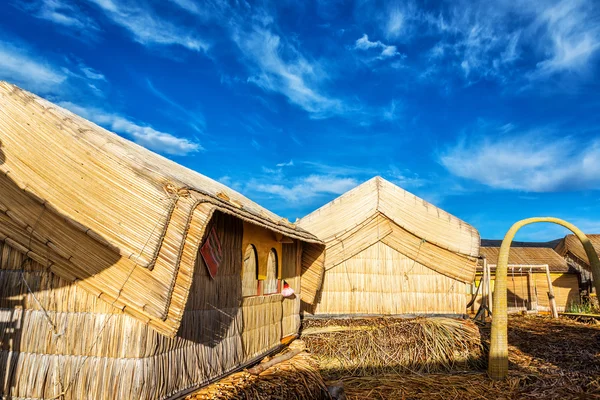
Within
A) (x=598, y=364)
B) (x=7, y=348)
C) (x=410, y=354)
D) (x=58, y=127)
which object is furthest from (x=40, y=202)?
(x=598, y=364)

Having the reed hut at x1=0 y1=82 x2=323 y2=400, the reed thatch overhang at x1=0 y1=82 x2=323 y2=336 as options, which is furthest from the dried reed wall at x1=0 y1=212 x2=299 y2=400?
the reed thatch overhang at x1=0 y1=82 x2=323 y2=336

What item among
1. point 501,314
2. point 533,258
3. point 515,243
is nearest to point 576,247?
point 533,258

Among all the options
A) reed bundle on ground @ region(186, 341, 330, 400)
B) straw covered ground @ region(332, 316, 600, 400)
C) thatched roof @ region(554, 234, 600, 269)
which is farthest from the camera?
thatched roof @ region(554, 234, 600, 269)

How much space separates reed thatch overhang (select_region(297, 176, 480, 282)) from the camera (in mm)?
10094

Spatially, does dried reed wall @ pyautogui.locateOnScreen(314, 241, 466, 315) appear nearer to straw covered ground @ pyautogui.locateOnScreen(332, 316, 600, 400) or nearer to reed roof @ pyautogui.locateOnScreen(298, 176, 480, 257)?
reed roof @ pyautogui.locateOnScreen(298, 176, 480, 257)

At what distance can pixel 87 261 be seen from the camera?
4051mm

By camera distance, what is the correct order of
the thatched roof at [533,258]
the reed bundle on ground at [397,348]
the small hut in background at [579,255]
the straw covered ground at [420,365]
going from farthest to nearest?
the thatched roof at [533,258] < the small hut in background at [579,255] < the reed bundle on ground at [397,348] < the straw covered ground at [420,365]

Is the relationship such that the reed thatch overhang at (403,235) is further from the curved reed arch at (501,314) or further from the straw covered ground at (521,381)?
the curved reed arch at (501,314)

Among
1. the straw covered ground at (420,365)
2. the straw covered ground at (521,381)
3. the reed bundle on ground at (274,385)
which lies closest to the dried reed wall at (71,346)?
the reed bundle on ground at (274,385)

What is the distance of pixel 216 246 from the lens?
547cm

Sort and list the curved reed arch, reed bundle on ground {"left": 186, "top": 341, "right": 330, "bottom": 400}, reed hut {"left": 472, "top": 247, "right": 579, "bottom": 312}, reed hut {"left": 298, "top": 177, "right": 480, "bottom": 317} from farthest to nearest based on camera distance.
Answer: reed hut {"left": 472, "top": 247, "right": 579, "bottom": 312}
reed hut {"left": 298, "top": 177, "right": 480, "bottom": 317}
the curved reed arch
reed bundle on ground {"left": 186, "top": 341, "right": 330, "bottom": 400}

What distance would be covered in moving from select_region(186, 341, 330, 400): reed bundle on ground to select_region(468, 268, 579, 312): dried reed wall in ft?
41.5

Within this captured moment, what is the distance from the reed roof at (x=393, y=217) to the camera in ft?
33.2

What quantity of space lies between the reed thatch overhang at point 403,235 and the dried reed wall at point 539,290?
7.69m
